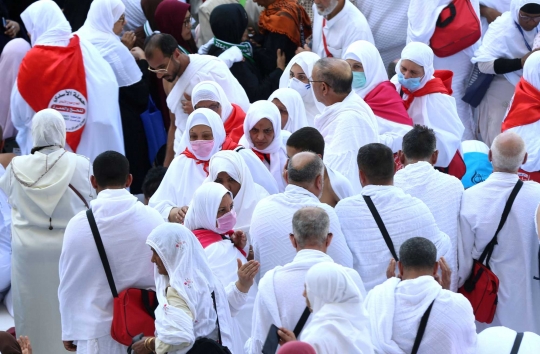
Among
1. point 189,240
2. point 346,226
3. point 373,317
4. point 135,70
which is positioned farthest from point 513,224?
point 135,70

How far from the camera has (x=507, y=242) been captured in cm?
602

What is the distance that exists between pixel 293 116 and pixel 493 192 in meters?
1.95

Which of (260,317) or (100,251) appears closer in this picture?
(260,317)

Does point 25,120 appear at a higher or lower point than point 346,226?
lower

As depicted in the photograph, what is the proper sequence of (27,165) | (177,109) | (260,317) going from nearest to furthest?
(260,317) < (27,165) < (177,109)

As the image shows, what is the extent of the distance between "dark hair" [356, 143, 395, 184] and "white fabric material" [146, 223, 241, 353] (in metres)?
1.08

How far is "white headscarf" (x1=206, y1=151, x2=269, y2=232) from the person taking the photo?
6184 millimetres

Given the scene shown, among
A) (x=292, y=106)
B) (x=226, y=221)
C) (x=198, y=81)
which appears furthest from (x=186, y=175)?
(x=198, y=81)

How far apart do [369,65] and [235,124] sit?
1.08 meters

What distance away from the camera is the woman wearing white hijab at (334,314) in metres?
4.23

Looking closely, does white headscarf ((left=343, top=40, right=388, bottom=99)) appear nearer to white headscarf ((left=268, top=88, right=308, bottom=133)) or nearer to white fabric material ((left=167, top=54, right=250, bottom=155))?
white headscarf ((left=268, top=88, right=308, bottom=133))

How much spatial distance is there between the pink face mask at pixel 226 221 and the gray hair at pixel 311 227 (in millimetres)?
780

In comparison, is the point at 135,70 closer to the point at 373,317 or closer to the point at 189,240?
the point at 189,240

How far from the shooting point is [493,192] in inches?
236
